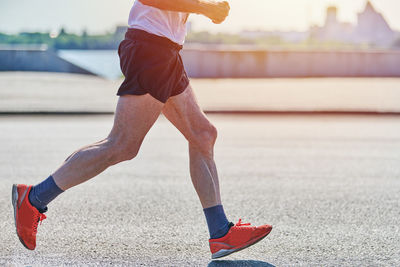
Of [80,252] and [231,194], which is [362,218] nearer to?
[231,194]

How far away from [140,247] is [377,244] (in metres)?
1.43

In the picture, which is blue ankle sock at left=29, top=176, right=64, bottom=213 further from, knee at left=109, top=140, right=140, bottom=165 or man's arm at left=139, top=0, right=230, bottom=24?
man's arm at left=139, top=0, right=230, bottom=24

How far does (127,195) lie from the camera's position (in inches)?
214

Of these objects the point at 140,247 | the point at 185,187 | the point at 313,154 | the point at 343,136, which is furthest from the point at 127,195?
the point at 343,136

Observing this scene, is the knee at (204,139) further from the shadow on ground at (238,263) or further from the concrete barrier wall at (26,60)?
the concrete barrier wall at (26,60)

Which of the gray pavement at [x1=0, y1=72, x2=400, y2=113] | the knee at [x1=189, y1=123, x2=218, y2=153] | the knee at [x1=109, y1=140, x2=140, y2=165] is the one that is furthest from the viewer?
the gray pavement at [x1=0, y1=72, x2=400, y2=113]

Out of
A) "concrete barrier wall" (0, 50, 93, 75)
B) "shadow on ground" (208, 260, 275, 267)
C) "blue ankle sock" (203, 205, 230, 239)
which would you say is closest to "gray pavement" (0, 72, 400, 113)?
"concrete barrier wall" (0, 50, 93, 75)

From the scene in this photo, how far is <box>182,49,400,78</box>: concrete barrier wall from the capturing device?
26.2 meters

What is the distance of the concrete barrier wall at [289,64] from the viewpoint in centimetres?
2619

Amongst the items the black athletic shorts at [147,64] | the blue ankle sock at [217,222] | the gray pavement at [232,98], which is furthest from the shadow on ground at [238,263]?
the gray pavement at [232,98]

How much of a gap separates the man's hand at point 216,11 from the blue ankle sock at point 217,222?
1.05m

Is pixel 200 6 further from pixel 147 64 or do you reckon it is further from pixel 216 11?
pixel 147 64

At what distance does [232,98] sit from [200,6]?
510 inches

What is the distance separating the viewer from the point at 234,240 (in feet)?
11.8
